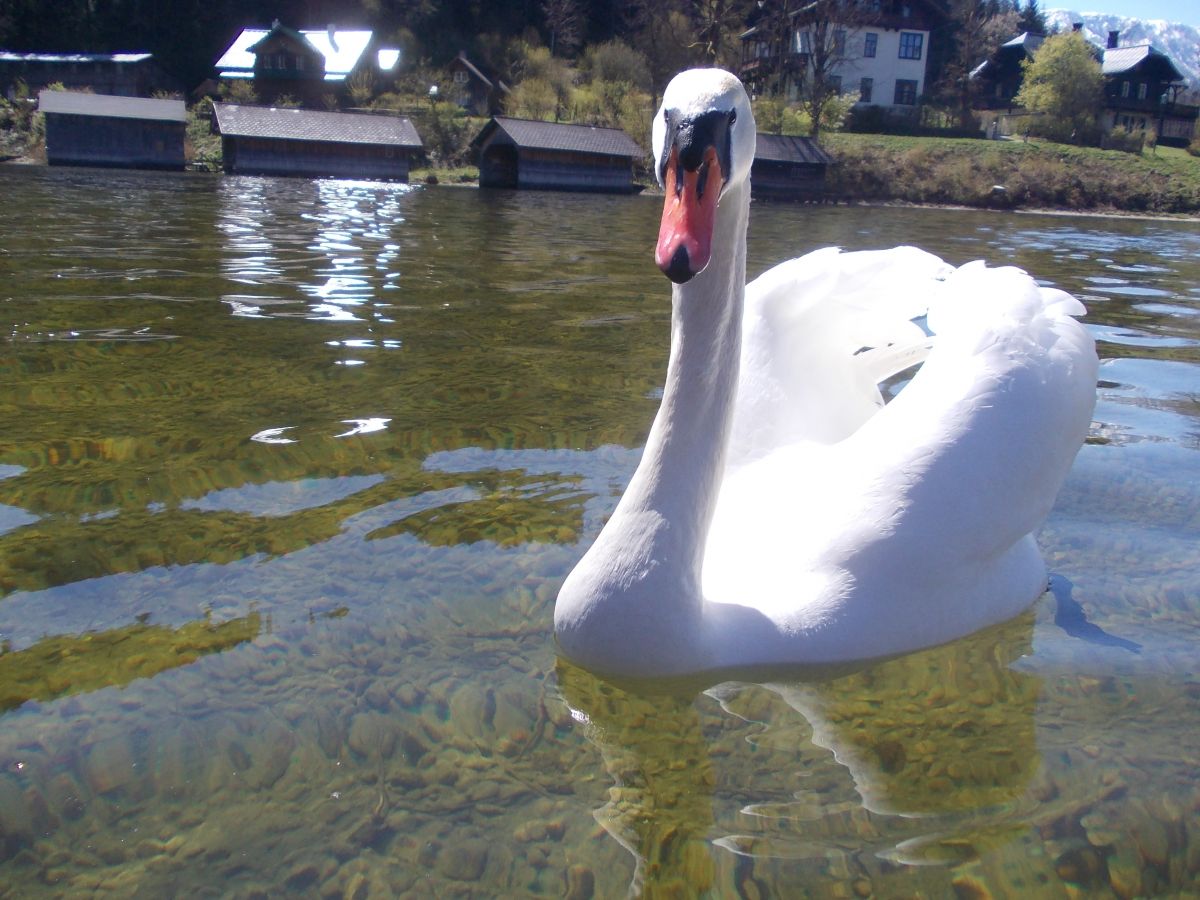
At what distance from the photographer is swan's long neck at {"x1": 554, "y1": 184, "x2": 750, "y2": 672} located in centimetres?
278

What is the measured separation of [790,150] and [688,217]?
141 feet

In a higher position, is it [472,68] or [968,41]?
[968,41]

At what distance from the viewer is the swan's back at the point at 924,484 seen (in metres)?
3.00

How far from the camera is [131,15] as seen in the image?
69375mm

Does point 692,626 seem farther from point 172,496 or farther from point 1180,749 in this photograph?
point 172,496

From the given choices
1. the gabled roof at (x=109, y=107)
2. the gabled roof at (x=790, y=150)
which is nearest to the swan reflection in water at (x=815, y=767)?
the gabled roof at (x=790, y=150)

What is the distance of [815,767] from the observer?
8.46 ft

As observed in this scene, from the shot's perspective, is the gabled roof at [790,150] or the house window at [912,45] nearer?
the gabled roof at [790,150]

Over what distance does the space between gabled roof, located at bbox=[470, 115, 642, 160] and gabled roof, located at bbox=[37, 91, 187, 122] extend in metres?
13.4

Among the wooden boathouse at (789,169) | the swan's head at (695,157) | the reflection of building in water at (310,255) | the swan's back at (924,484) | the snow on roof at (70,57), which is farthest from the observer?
the snow on roof at (70,57)

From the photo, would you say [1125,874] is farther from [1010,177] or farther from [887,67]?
[887,67]

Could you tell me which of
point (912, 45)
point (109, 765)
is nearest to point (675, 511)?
point (109, 765)

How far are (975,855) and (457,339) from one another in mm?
5825

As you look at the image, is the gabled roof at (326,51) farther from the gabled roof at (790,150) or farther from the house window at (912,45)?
the house window at (912,45)
